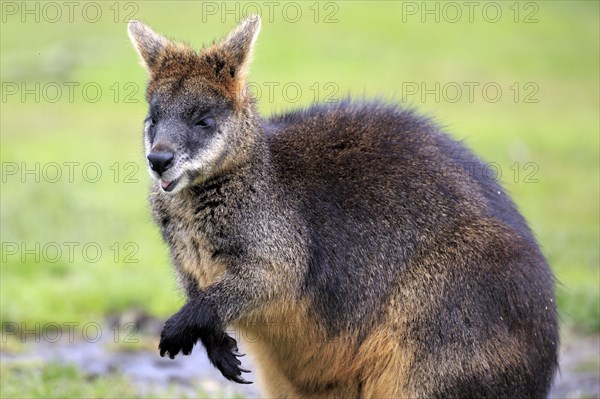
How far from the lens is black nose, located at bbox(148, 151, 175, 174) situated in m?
6.32

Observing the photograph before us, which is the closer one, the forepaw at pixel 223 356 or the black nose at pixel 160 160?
the black nose at pixel 160 160

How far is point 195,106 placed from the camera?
264 inches

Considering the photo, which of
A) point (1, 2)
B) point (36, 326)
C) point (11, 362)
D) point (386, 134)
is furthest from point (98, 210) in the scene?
point (1, 2)

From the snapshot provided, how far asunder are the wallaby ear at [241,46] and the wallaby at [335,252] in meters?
0.01

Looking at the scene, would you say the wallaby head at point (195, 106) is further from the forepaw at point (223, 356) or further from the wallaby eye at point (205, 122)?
the forepaw at point (223, 356)

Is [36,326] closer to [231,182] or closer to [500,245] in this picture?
[231,182]

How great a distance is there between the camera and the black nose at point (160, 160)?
6.32 metres

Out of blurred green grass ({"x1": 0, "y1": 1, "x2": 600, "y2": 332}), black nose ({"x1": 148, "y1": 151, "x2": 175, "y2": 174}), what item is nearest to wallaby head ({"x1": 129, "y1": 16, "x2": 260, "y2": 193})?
black nose ({"x1": 148, "y1": 151, "x2": 175, "y2": 174})

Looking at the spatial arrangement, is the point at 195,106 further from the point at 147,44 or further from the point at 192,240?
the point at 192,240

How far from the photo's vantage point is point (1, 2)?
120 ft

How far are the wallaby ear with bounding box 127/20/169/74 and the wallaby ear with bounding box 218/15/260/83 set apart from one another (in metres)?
0.43

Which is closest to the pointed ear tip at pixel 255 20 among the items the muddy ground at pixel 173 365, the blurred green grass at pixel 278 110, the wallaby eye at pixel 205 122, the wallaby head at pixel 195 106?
the wallaby head at pixel 195 106

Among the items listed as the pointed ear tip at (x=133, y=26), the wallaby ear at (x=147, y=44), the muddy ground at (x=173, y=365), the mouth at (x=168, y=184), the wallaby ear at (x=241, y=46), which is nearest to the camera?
the mouth at (x=168, y=184)

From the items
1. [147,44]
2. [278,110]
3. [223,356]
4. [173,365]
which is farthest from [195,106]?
[278,110]
